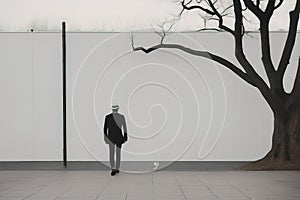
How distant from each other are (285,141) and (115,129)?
5.15 meters

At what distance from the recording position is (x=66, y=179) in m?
13.9

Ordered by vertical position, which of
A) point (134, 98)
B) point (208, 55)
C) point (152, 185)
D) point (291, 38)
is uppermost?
point (291, 38)

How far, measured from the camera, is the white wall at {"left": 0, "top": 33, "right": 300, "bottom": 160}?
19531mm

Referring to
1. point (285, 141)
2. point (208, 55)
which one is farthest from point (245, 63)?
point (285, 141)

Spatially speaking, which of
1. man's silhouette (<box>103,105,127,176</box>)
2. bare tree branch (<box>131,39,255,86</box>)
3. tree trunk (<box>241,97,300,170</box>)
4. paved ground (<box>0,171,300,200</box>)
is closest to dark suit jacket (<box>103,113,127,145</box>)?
man's silhouette (<box>103,105,127,176</box>)

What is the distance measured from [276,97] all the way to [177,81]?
12.4 ft

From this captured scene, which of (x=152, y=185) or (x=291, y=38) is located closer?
(x=152, y=185)

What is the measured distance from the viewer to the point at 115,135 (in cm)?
1533

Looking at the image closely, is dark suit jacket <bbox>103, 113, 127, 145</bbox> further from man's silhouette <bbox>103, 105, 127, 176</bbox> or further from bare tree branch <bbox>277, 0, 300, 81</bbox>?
bare tree branch <bbox>277, 0, 300, 81</bbox>

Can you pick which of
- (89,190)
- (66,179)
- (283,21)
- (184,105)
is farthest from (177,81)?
(89,190)

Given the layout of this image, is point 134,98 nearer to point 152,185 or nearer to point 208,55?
point 208,55

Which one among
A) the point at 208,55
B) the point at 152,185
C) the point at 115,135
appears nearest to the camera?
the point at 152,185

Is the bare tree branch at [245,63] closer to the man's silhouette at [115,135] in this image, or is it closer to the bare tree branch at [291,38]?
the bare tree branch at [291,38]

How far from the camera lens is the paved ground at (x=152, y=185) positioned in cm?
1090
